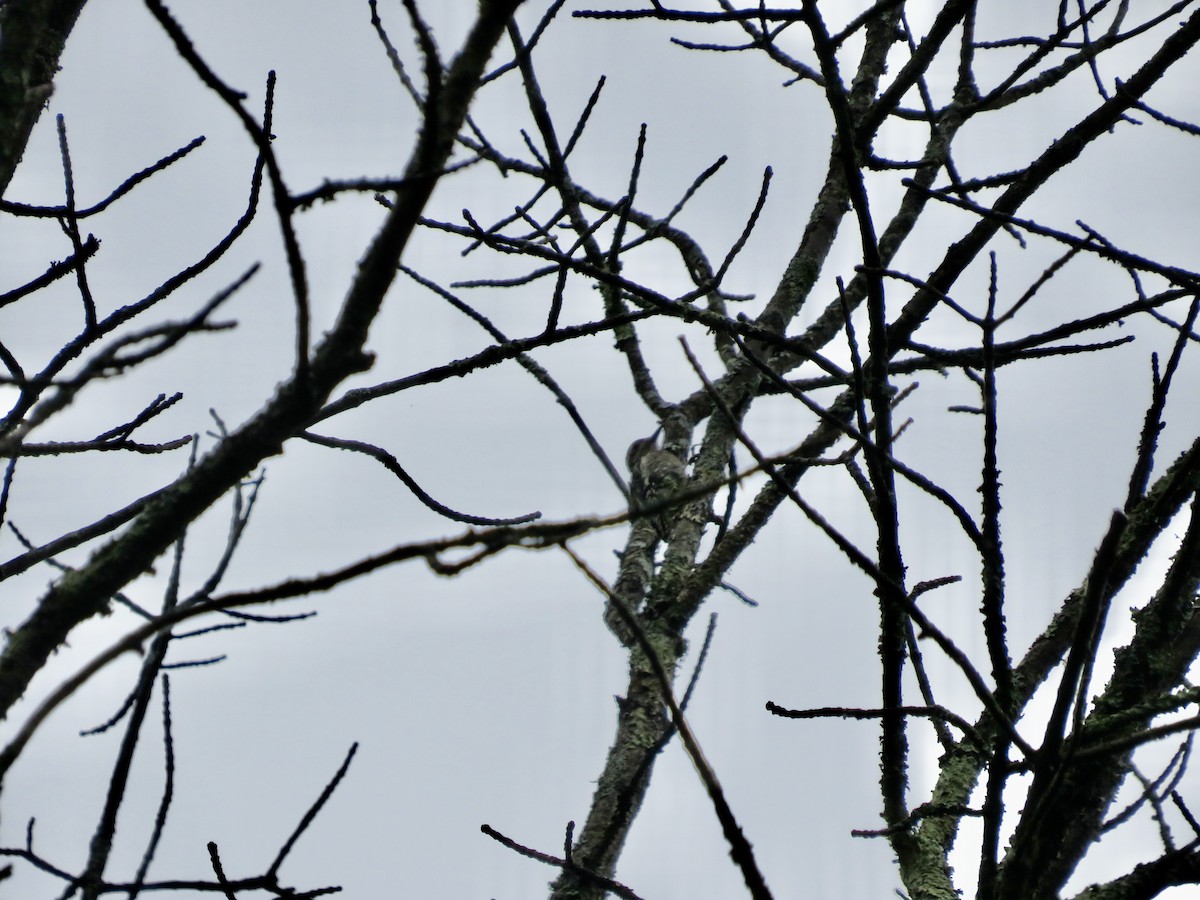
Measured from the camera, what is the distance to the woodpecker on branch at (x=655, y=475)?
141 inches

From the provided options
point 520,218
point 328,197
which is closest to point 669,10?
point 520,218

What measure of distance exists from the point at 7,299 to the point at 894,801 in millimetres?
1997

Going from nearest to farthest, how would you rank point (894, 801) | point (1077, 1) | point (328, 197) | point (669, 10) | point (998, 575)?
point (328, 197) → point (998, 575) → point (894, 801) → point (669, 10) → point (1077, 1)

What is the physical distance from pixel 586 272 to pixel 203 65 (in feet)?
3.69

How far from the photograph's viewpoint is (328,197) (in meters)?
1.14

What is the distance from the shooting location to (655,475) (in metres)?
3.73

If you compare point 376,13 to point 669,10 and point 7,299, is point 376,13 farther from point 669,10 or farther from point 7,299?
point 7,299

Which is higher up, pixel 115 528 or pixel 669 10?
pixel 669 10

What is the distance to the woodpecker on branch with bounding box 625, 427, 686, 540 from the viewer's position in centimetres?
359

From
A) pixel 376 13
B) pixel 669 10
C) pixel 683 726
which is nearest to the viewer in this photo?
pixel 683 726

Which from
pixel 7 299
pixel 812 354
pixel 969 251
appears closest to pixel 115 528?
pixel 7 299

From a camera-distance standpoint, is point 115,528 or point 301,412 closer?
point 301,412

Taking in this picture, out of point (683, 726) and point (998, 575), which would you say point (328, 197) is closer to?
point (683, 726)

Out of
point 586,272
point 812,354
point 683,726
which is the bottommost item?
point 683,726
